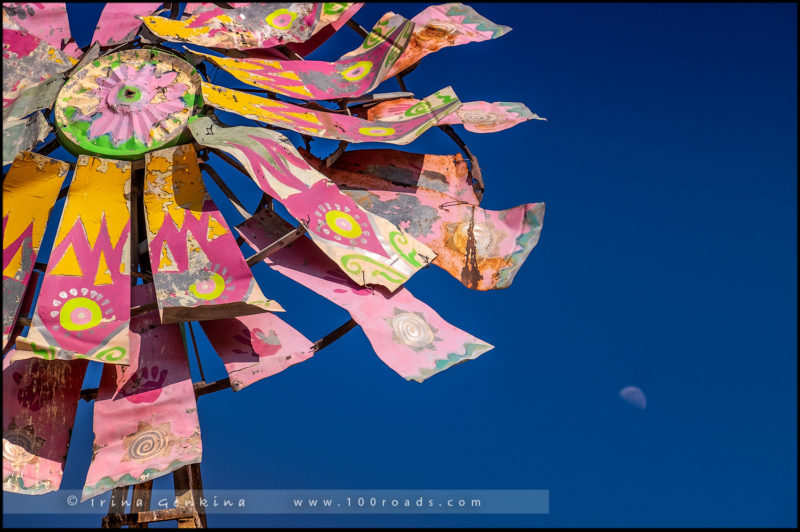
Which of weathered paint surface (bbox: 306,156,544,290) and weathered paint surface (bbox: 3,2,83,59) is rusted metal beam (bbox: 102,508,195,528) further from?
weathered paint surface (bbox: 3,2,83,59)

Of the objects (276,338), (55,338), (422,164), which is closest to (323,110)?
(422,164)

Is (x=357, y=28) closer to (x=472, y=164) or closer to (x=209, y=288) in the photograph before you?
(x=472, y=164)

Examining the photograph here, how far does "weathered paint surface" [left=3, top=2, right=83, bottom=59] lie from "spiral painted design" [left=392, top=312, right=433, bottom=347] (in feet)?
10.1

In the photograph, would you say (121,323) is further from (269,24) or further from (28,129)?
(269,24)

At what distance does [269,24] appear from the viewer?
21.3ft

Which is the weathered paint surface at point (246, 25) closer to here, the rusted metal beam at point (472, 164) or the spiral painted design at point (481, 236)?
the rusted metal beam at point (472, 164)

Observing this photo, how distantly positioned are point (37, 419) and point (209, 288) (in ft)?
4.20

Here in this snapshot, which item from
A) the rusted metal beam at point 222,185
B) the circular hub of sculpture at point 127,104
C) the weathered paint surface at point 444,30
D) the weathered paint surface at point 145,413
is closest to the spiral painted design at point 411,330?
the weathered paint surface at point 145,413

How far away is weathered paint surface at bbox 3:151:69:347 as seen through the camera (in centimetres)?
516

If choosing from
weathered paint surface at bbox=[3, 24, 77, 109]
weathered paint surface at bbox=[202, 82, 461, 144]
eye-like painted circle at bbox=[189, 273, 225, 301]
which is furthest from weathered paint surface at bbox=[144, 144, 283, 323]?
weathered paint surface at bbox=[3, 24, 77, 109]

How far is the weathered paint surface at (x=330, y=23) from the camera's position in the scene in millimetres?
6559

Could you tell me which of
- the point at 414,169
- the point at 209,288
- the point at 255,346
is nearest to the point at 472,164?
the point at 414,169

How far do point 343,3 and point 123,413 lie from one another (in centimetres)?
333

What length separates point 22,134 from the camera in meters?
5.65
